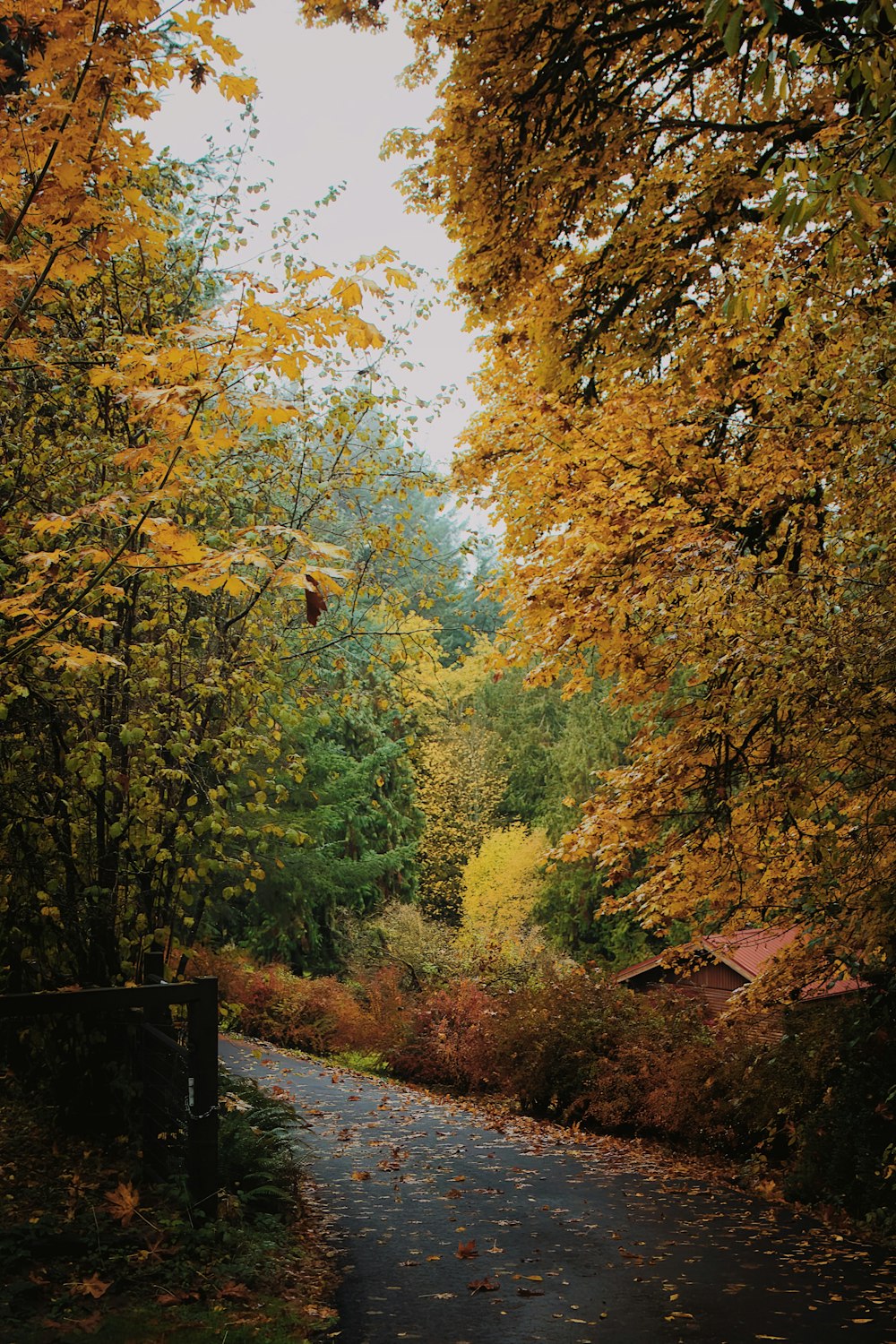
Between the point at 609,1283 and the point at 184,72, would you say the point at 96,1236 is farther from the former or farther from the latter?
the point at 184,72

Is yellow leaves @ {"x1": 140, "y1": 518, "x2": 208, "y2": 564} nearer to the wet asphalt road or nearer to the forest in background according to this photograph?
the forest in background

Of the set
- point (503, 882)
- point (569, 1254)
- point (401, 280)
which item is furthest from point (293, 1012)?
point (401, 280)

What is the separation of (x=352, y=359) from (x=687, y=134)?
3026mm

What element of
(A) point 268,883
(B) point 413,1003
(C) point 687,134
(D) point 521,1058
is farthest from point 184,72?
(A) point 268,883

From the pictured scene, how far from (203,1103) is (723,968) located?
13902mm

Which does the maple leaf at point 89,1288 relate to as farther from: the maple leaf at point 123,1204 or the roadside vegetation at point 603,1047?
the roadside vegetation at point 603,1047

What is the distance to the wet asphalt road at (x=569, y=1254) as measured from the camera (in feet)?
19.2

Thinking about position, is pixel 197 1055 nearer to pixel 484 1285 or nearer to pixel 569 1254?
pixel 484 1285

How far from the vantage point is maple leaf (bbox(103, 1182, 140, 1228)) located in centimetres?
593

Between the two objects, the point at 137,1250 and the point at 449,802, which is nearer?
the point at 137,1250

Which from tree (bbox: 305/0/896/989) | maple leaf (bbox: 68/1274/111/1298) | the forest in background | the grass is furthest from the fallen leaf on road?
tree (bbox: 305/0/896/989)

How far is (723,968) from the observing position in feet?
61.1

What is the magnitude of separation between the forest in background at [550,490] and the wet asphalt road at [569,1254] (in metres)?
1.54

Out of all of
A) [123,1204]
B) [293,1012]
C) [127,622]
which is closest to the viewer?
[123,1204]
